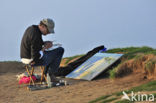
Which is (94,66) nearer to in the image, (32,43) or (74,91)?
(74,91)

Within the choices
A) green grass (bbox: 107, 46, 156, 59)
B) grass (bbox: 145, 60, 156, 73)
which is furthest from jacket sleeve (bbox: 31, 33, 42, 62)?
green grass (bbox: 107, 46, 156, 59)

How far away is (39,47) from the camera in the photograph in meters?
7.63

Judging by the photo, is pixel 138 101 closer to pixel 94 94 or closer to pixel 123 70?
pixel 94 94

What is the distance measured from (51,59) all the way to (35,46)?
2.44ft

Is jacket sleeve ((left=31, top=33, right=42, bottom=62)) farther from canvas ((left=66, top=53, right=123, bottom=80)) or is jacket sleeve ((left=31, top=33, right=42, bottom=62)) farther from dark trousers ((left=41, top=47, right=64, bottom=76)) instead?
canvas ((left=66, top=53, right=123, bottom=80))

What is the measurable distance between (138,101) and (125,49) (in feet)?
23.0

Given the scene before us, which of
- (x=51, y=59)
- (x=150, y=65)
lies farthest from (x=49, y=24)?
(x=150, y=65)

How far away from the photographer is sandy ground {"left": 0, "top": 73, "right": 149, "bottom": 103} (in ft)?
21.1

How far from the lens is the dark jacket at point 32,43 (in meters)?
7.52

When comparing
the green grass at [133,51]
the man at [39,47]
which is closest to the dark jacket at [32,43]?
the man at [39,47]

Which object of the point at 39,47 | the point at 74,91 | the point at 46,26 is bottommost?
the point at 74,91

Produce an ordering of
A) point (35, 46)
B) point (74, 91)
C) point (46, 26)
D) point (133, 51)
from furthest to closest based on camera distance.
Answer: point (133, 51), point (46, 26), point (35, 46), point (74, 91)

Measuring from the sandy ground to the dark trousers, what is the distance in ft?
1.92

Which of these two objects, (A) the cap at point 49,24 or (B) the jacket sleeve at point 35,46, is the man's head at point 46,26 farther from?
(B) the jacket sleeve at point 35,46
